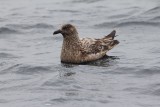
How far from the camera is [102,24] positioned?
21438 mm

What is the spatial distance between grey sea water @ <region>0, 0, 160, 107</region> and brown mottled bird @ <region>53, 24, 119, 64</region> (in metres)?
0.28

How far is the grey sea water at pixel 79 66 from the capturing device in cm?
1323

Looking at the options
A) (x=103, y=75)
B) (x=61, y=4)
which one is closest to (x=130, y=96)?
(x=103, y=75)

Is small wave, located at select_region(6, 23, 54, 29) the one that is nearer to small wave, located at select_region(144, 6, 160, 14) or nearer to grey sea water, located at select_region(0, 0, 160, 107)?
grey sea water, located at select_region(0, 0, 160, 107)

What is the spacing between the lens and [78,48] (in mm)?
16688

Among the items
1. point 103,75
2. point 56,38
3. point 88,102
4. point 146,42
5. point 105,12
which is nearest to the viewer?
point 88,102

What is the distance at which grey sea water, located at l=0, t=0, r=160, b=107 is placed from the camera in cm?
1323

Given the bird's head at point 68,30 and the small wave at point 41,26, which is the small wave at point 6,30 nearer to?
the small wave at point 41,26

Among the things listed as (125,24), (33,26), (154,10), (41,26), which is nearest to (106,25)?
(125,24)

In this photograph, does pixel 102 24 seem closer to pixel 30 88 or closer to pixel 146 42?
pixel 146 42

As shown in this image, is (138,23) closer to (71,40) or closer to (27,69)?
(71,40)

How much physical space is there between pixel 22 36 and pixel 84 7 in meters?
5.12

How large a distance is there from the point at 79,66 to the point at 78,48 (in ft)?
2.40

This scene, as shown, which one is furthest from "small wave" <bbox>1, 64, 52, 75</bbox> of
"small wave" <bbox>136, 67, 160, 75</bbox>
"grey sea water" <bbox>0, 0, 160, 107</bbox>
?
"small wave" <bbox>136, 67, 160, 75</bbox>
